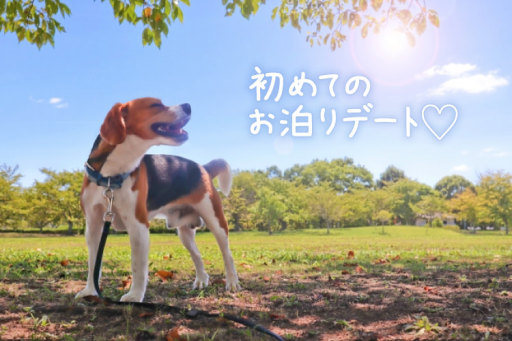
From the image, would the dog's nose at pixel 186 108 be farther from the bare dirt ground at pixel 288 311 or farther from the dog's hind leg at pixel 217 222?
the bare dirt ground at pixel 288 311

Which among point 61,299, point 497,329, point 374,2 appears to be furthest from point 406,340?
point 374,2

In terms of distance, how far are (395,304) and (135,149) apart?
283 centimetres

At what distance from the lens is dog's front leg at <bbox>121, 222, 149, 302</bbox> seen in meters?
3.47

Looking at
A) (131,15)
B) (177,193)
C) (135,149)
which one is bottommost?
(177,193)

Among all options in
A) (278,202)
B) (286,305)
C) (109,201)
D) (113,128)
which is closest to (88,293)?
(109,201)

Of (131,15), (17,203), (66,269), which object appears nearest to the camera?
(131,15)

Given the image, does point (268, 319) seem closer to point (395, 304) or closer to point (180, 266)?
point (395, 304)

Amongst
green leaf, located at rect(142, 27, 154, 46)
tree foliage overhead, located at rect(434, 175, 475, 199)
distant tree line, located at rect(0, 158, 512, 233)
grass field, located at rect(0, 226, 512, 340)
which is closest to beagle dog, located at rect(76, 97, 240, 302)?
grass field, located at rect(0, 226, 512, 340)

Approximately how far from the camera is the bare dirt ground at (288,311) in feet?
9.75

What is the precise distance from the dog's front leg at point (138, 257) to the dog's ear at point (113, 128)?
2.48ft

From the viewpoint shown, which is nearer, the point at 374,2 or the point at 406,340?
the point at 406,340

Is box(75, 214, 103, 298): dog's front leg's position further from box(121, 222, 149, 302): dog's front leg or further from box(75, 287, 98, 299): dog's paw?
box(121, 222, 149, 302): dog's front leg

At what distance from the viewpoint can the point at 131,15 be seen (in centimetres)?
569

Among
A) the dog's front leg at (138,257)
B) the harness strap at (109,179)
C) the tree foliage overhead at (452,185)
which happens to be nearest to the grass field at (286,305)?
the dog's front leg at (138,257)
